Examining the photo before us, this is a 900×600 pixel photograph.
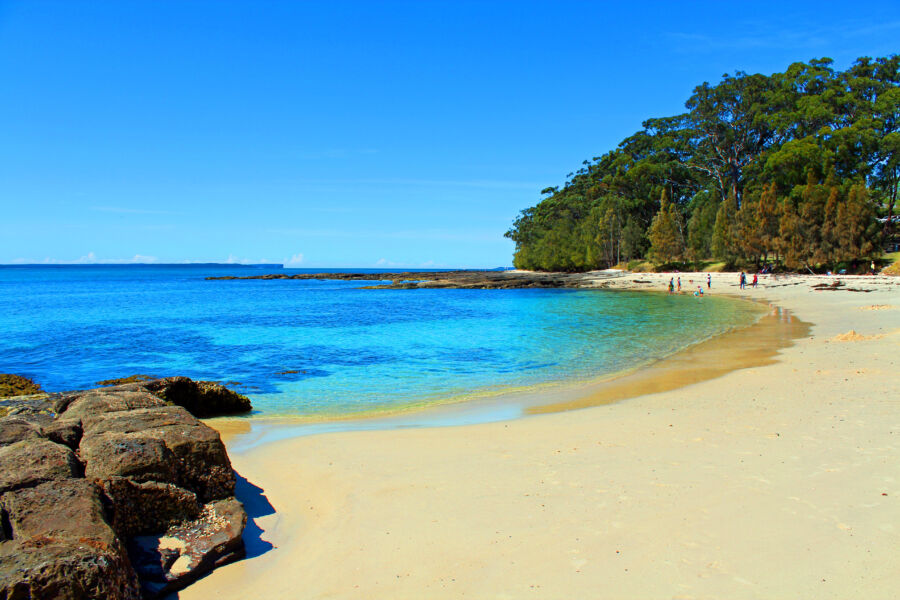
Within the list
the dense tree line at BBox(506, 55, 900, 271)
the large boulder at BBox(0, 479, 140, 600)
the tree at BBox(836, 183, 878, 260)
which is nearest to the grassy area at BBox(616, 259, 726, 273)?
the dense tree line at BBox(506, 55, 900, 271)

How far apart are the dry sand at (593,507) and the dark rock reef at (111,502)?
0.38 meters

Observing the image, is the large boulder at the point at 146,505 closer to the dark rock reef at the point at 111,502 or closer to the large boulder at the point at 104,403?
the dark rock reef at the point at 111,502

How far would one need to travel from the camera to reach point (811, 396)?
390 inches

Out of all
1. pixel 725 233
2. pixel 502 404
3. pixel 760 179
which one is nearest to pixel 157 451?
pixel 502 404

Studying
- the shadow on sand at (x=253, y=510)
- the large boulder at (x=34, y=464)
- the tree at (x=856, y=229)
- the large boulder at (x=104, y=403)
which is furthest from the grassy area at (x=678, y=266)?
the large boulder at (x=34, y=464)

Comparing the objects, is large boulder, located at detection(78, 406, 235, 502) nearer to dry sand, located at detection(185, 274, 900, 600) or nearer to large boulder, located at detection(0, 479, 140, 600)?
large boulder, located at detection(0, 479, 140, 600)

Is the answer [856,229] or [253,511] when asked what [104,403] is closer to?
[253,511]

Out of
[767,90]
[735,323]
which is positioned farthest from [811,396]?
[767,90]

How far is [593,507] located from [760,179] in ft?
229

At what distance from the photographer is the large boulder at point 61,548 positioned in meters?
3.12

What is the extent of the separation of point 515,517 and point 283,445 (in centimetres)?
455

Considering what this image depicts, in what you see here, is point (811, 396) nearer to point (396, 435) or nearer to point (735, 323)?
point (396, 435)

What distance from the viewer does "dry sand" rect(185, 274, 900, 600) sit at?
4.18 metres

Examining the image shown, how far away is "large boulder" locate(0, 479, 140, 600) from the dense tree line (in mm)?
54876
